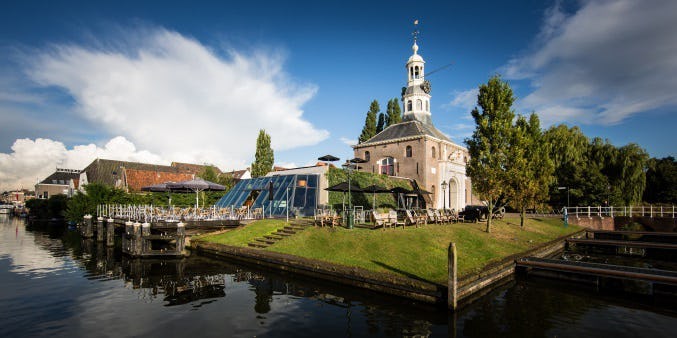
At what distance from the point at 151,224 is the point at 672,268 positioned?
3150 cm

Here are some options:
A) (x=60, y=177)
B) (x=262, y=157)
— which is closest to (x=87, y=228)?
(x=262, y=157)

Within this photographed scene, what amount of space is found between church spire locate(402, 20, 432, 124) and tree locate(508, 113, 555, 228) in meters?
18.8

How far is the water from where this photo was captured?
31.1ft

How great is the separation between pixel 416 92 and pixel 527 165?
24.4 m

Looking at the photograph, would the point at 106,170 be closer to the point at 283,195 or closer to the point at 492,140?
the point at 283,195

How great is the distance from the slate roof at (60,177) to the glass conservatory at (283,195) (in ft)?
236

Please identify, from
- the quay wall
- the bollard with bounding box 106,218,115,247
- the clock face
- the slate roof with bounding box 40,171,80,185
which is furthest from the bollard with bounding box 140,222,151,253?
the slate roof with bounding box 40,171,80,185

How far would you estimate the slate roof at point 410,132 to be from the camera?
132ft

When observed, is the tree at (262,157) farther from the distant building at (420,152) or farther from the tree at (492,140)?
the tree at (492,140)

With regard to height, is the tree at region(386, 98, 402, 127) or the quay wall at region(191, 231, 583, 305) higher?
the tree at region(386, 98, 402, 127)

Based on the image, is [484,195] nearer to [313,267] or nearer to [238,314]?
[313,267]

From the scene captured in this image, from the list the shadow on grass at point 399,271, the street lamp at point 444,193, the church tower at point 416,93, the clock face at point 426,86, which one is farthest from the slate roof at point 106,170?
the shadow on grass at point 399,271

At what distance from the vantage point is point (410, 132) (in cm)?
4084

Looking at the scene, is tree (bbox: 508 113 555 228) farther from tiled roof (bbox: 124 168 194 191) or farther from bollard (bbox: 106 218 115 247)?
tiled roof (bbox: 124 168 194 191)
